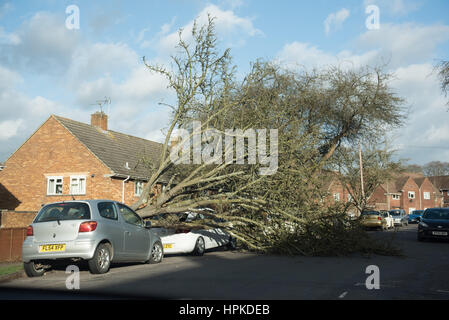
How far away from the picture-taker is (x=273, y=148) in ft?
→ 51.1

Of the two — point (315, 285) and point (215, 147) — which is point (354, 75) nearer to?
point (215, 147)

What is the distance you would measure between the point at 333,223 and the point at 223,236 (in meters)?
4.37

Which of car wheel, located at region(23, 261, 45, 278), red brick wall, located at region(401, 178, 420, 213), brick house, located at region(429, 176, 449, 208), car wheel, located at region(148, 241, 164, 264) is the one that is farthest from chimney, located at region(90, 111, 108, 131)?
brick house, located at region(429, 176, 449, 208)

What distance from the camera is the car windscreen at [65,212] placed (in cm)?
1034

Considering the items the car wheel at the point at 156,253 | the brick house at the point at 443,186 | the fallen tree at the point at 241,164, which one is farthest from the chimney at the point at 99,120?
the brick house at the point at 443,186

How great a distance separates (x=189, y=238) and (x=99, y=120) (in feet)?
73.7

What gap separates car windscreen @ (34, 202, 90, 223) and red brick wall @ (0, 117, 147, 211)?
1779 cm

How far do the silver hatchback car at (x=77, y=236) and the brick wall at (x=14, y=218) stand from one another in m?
14.1

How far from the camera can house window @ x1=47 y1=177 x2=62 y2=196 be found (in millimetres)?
29891

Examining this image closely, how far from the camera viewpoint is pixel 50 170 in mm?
30203

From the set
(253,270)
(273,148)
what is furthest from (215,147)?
(253,270)

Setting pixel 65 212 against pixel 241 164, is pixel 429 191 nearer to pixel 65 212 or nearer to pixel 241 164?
pixel 241 164

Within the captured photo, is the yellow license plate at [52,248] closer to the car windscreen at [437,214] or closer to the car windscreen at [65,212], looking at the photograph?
the car windscreen at [65,212]

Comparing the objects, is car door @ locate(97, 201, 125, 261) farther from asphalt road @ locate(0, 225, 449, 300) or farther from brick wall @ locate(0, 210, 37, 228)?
brick wall @ locate(0, 210, 37, 228)
